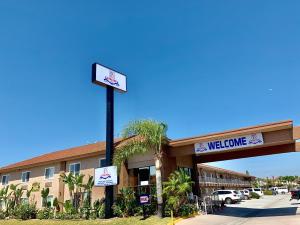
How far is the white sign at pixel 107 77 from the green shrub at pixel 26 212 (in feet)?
44.9

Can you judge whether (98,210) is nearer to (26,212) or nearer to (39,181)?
(26,212)

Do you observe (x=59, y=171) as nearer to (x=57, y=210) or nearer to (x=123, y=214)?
(x=57, y=210)

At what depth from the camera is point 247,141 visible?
798 inches

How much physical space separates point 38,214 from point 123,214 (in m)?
9.76

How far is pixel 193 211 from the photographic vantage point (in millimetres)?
20734

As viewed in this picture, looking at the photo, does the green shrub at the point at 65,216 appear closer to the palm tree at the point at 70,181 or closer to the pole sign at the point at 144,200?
the palm tree at the point at 70,181

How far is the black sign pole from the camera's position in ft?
74.7

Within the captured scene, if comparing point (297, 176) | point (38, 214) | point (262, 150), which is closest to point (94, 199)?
point (38, 214)

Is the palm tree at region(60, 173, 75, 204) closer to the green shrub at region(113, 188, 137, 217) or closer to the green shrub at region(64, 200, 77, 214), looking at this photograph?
the green shrub at region(64, 200, 77, 214)

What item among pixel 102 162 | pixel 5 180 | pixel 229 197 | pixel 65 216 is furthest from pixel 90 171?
pixel 229 197

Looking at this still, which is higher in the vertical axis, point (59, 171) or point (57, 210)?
point (59, 171)

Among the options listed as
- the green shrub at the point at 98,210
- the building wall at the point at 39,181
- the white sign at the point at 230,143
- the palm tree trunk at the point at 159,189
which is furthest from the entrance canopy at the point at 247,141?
the building wall at the point at 39,181

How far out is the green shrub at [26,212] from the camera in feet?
92.5

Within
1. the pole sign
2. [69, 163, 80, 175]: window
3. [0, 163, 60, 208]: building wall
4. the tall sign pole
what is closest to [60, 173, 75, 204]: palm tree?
[69, 163, 80, 175]: window
